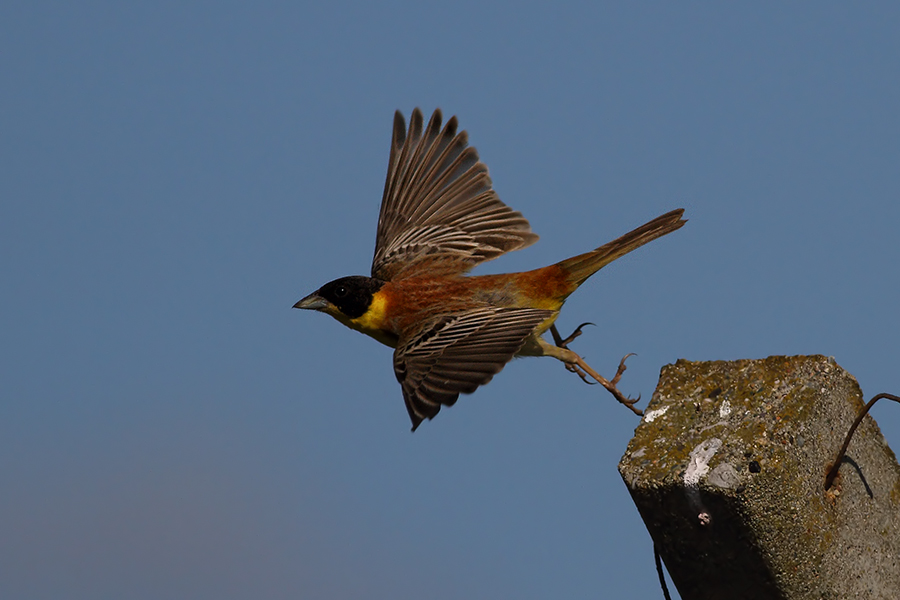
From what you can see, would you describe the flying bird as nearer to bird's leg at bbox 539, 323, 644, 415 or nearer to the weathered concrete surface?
bird's leg at bbox 539, 323, 644, 415

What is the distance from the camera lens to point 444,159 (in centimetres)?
900

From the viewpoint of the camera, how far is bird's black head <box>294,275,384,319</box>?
23.6 feet

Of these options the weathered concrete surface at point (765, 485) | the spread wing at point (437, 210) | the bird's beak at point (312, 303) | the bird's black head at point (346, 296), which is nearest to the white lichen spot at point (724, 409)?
the weathered concrete surface at point (765, 485)

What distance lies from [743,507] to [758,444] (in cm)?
24

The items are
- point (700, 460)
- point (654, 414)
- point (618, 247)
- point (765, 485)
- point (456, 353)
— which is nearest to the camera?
point (765, 485)

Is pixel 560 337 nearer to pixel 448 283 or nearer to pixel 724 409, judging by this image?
pixel 448 283

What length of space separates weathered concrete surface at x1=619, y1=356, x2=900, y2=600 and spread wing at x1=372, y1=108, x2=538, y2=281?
4330 mm

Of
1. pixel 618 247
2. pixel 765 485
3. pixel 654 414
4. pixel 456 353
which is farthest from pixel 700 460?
pixel 618 247

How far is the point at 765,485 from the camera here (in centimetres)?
344

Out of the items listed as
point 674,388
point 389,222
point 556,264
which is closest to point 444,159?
point 389,222

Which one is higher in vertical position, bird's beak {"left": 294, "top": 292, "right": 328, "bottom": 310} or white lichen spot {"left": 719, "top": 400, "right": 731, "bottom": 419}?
bird's beak {"left": 294, "top": 292, "right": 328, "bottom": 310}

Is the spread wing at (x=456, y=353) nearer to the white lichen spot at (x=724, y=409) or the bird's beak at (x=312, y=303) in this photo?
the bird's beak at (x=312, y=303)

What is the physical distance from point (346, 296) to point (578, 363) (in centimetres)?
174

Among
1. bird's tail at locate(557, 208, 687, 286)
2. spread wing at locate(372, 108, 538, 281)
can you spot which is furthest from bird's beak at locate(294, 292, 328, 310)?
bird's tail at locate(557, 208, 687, 286)
